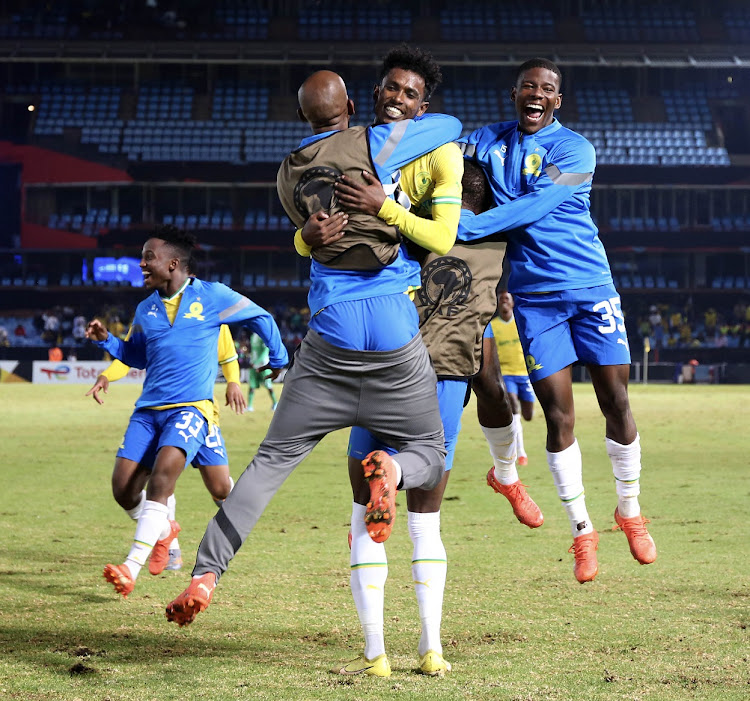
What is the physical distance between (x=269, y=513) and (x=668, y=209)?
41.1 meters

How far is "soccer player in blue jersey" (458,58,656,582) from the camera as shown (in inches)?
216

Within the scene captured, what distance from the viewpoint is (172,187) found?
47.7 metres

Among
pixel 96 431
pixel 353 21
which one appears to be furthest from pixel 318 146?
pixel 353 21

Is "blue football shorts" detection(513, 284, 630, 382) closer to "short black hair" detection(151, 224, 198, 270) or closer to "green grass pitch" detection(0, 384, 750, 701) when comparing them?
"green grass pitch" detection(0, 384, 750, 701)

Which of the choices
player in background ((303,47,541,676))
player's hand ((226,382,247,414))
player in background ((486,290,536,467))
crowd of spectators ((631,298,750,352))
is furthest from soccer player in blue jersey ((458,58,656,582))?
crowd of spectators ((631,298,750,352))

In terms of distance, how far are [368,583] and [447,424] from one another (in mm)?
856

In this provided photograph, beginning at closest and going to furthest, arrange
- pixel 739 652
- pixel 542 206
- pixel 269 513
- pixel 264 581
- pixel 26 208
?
pixel 739 652 → pixel 542 206 → pixel 264 581 → pixel 269 513 → pixel 26 208

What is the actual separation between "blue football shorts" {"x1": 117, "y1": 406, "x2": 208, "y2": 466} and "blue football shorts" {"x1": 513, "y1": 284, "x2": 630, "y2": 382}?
2.19 meters

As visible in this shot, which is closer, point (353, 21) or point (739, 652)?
point (739, 652)

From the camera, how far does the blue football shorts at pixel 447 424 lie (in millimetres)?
4473

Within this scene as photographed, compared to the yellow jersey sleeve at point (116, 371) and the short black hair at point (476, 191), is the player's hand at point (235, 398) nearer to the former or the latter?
the yellow jersey sleeve at point (116, 371)

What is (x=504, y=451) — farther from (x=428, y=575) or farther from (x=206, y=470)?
(x=206, y=470)

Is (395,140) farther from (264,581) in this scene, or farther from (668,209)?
(668,209)

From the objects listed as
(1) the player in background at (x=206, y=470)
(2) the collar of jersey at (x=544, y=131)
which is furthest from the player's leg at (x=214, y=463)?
(2) the collar of jersey at (x=544, y=131)
